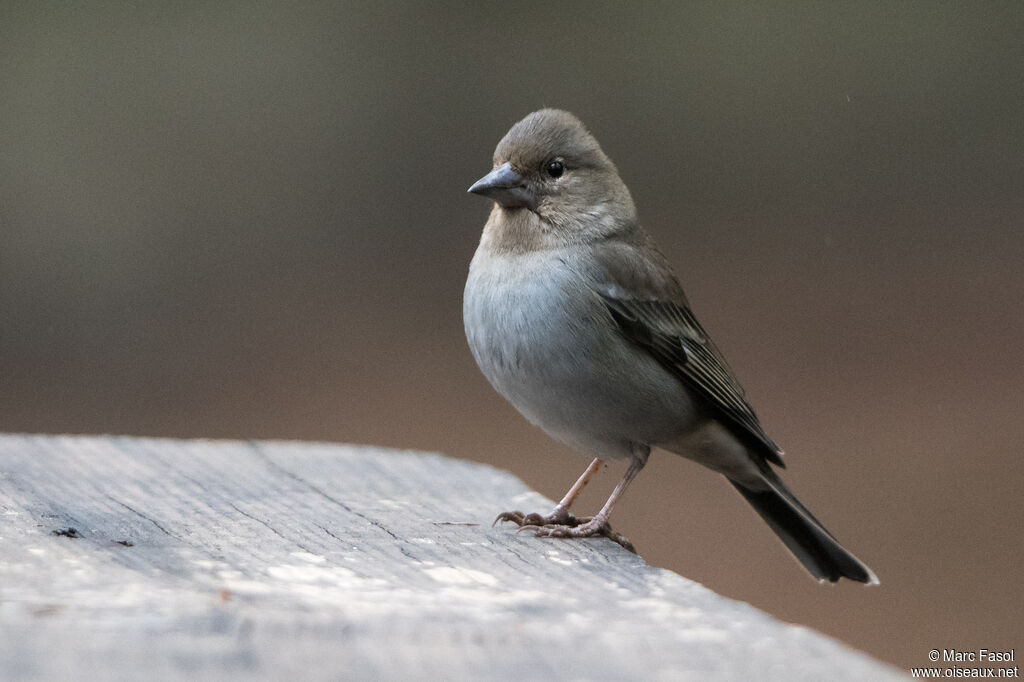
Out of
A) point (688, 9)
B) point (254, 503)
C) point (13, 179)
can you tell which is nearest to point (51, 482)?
point (254, 503)

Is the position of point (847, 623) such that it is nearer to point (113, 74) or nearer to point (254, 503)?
point (254, 503)

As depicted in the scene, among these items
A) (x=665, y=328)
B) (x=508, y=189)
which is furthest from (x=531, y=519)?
(x=508, y=189)

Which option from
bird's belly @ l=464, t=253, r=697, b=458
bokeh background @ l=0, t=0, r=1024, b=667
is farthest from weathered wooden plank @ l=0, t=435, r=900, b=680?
bokeh background @ l=0, t=0, r=1024, b=667

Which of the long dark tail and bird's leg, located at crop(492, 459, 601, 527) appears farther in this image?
the long dark tail

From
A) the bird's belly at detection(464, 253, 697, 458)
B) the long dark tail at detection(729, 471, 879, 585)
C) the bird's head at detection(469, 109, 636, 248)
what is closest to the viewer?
the bird's belly at detection(464, 253, 697, 458)

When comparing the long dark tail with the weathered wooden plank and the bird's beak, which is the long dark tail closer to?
the weathered wooden plank

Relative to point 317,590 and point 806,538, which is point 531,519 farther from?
point 317,590
